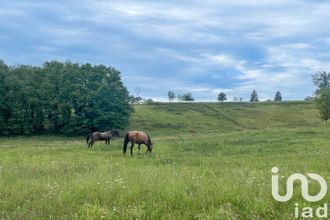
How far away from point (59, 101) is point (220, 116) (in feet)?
161

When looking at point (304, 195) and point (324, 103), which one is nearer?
point (304, 195)

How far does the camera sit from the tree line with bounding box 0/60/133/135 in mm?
71562

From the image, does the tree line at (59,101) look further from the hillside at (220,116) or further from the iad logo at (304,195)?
the iad logo at (304,195)

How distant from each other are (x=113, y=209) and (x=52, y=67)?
7566cm

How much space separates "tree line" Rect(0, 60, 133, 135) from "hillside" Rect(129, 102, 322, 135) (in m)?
12.7

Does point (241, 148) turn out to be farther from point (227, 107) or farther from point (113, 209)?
point (227, 107)

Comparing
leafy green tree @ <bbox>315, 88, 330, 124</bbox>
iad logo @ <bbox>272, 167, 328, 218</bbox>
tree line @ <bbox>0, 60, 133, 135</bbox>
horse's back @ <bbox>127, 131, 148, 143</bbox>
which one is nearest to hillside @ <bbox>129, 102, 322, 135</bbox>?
tree line @ <bbox>0, 60, 133, 135</bbox>

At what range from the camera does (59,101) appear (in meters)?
74.2

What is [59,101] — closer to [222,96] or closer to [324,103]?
[324,103]

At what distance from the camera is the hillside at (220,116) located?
90.9 meters

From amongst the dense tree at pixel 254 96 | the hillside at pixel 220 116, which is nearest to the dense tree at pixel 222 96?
the dense tree at pixel 254 96

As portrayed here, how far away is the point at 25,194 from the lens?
10.5 meters

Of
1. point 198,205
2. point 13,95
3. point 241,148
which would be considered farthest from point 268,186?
point 13,95

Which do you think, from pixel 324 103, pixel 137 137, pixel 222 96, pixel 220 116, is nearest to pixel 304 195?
pixel 137 137
